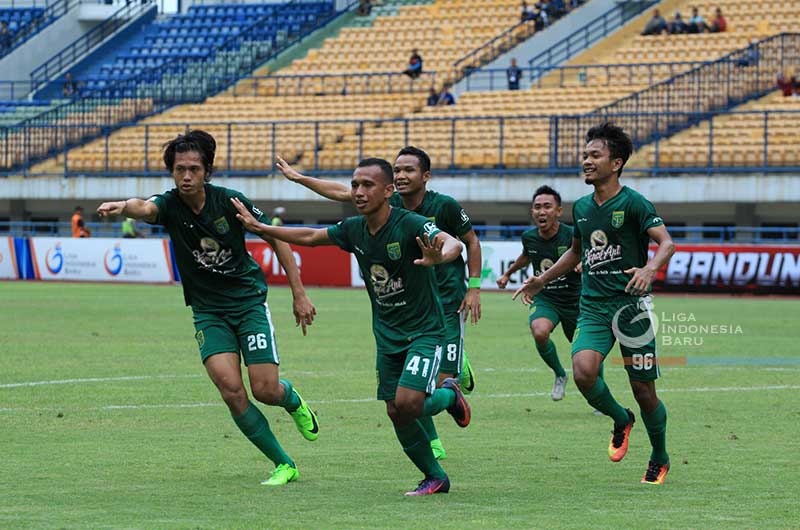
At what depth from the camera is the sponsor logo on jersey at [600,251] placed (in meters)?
9.96

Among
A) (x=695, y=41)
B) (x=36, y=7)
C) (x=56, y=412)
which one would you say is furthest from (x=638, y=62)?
(x=56, y=412)

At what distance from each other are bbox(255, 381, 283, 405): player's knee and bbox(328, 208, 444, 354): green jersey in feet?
2.86

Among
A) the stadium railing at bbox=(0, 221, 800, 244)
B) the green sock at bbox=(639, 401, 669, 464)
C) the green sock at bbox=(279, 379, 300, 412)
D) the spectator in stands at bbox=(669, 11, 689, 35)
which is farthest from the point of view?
the spectator in stands at bbox=(669, 11, 689, 35)

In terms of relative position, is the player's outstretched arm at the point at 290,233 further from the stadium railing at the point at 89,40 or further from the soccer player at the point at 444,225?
the stadium railing at the point at 89,40

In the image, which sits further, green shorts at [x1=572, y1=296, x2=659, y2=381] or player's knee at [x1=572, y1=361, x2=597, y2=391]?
player's knee at [x1=572, y1=361, x2=597, y2=391]

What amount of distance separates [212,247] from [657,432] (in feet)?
9.98

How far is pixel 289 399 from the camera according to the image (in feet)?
32.5

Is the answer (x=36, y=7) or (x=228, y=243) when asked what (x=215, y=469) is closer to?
(x=228, y=243)

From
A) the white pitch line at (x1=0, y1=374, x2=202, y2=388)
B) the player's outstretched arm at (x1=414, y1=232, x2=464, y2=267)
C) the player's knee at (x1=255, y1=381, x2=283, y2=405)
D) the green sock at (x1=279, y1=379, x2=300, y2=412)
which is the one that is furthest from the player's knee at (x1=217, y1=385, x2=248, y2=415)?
the white pitch line at (x1=0, y1=374, x2=202, y2=388)

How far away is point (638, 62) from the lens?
143 ft

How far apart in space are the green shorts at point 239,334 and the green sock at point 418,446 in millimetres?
1158

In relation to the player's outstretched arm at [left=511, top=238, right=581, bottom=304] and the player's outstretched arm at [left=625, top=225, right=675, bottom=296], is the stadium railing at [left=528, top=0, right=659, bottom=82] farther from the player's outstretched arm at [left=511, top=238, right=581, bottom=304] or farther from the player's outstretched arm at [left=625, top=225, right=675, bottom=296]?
the player's outstretched arm at [left=625, top=225, right=675, bottom=296]

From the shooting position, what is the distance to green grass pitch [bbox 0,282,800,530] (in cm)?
821

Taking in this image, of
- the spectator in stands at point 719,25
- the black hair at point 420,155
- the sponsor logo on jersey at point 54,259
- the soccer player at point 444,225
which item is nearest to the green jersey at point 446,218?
the soccer player at point 444,225
